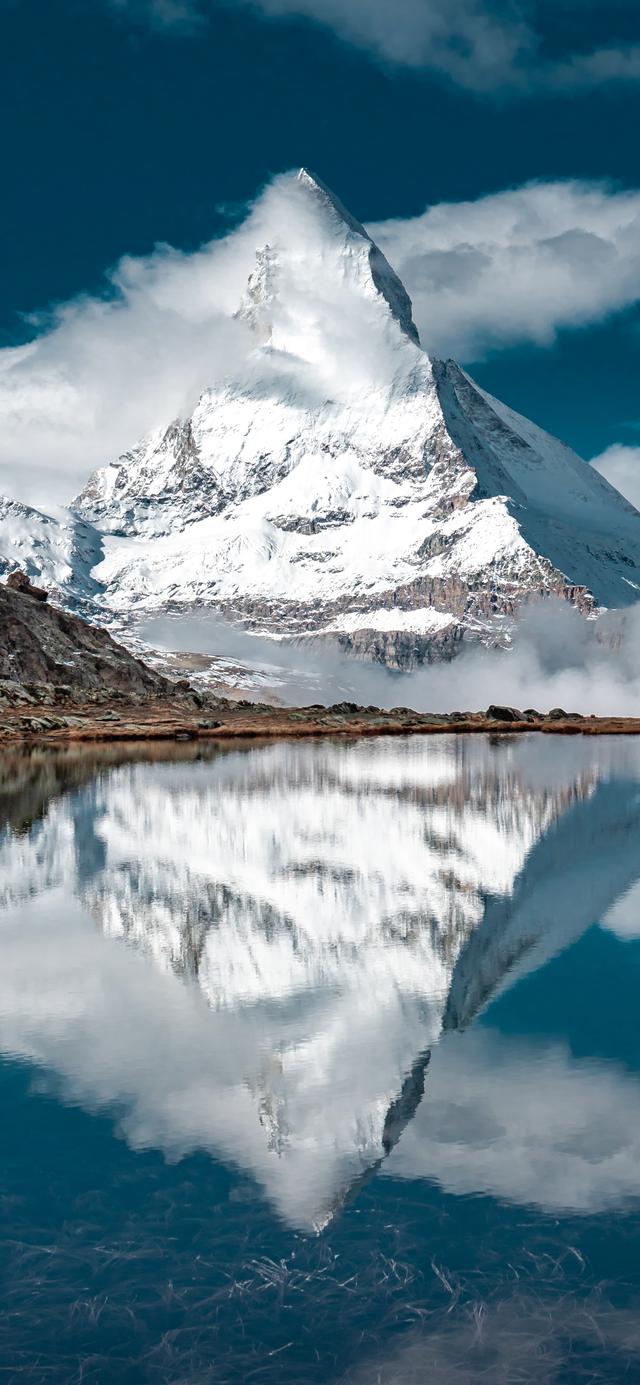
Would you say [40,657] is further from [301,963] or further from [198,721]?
[301,963]

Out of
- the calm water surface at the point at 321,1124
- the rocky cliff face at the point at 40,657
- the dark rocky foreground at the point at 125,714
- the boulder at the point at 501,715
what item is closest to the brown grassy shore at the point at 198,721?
the boulder at the point at 501,715

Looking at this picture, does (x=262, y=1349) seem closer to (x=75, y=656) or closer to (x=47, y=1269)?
(x=47, y=1269)

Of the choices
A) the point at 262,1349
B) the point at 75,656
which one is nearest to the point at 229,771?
the point at 262,1349

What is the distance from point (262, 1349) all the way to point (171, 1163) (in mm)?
4613

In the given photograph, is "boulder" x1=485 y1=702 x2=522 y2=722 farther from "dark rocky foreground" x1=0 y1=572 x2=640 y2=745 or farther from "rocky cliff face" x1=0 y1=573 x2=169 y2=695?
"rocky cliff face" x1=0 y1=573 x2=169 y2=695

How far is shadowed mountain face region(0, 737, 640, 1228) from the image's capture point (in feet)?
58.6

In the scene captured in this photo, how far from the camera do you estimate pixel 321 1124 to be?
1792 cm

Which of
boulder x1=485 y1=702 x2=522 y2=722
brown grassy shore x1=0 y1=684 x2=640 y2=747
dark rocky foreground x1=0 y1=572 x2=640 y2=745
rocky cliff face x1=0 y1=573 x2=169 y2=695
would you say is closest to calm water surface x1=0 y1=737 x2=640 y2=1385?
brown grassy shore x1=0 y1=684 x2=640 y2=747

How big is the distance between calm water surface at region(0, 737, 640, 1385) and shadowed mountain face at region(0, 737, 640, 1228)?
0.08 meters

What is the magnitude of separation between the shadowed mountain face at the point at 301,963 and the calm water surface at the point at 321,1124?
81 mm

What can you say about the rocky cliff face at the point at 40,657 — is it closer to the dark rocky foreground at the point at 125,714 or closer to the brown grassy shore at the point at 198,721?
the dark rocky foreground at the point at 125,714

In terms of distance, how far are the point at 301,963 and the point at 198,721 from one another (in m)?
124

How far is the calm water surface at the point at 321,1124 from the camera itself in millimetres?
12898

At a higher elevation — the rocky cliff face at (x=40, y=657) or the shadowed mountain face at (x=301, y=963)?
the rocky cliff face at (x=40, y=657)
